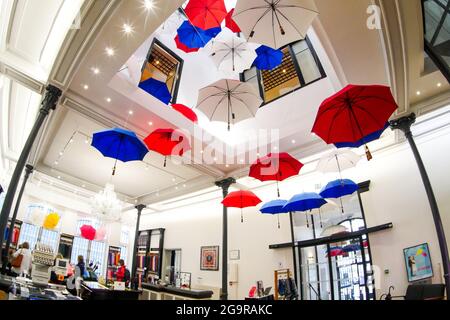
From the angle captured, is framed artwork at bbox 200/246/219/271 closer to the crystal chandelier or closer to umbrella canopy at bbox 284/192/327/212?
the crystal chandelier

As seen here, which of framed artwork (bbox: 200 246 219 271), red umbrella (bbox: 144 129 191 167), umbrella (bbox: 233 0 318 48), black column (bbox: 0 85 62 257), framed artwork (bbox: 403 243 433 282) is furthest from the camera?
framed artwork (bbox: 200 246 219 271)

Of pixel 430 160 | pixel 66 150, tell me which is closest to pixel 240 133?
pixel 430 160

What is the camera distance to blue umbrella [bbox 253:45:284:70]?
23.6 ft

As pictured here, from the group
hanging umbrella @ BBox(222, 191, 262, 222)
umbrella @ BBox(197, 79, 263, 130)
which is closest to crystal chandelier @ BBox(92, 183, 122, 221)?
hanging umbrella @ BBox(222, 191, 262, 222)

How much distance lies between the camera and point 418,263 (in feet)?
22.0

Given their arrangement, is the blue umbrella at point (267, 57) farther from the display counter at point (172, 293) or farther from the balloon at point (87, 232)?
the balloon at point (87, 232)

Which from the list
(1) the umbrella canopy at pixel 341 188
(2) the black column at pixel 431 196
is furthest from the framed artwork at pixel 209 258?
(2) the black column at pixel 431 196

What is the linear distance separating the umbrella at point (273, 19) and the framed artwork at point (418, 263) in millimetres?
5661

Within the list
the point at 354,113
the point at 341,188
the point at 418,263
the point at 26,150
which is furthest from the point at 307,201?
the point at 26,150

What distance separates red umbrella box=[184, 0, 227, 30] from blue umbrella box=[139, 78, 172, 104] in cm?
197

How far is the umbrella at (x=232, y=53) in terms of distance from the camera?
7.55 metres

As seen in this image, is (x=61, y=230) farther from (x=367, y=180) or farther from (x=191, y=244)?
(x=367, y=180)

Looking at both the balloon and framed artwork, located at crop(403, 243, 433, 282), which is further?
the balloon

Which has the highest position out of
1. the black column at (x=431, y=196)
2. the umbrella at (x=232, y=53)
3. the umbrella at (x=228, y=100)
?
the umbrella at (x=232, y=53)
